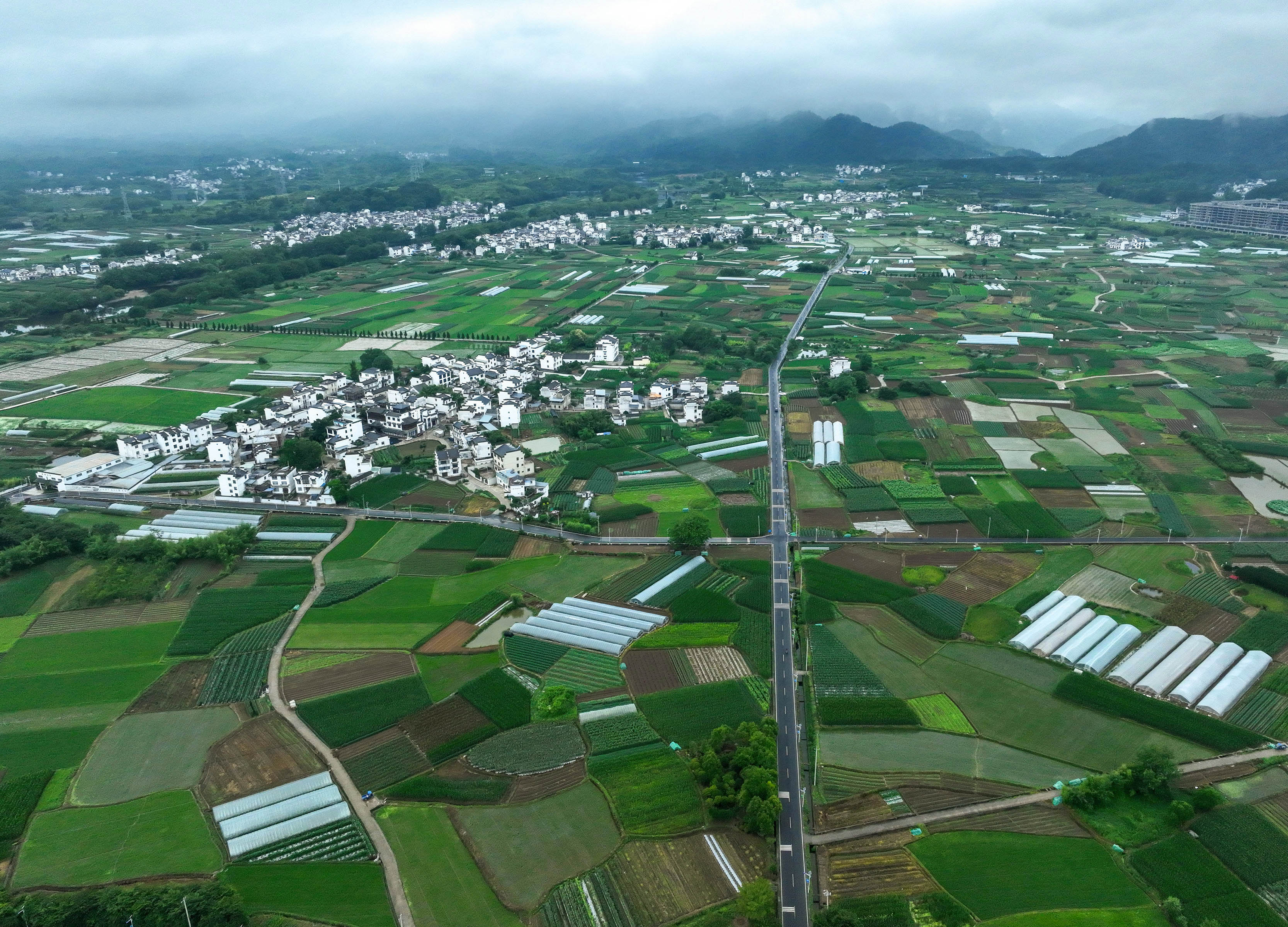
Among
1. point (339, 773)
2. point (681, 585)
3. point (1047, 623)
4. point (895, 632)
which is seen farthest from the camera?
point (681, 585)

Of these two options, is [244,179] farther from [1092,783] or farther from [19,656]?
[1092,783]

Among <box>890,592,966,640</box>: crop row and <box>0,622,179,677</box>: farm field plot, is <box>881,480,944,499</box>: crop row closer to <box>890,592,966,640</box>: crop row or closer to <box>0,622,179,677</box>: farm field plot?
<box>890,592,966,640</box>: crop row

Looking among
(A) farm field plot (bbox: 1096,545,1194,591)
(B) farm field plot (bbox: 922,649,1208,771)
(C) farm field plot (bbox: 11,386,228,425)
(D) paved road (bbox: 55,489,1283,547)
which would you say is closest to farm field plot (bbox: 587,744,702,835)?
(B) farm field plot (bbox: 922,649,1208,771)

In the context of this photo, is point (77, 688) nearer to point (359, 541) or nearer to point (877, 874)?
point (359, 541)

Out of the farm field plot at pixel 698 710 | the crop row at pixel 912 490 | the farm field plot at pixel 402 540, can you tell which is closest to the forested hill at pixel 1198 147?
the crop row at pixel 912 490

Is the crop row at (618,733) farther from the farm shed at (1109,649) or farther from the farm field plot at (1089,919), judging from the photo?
the farm shed at (1109,649)

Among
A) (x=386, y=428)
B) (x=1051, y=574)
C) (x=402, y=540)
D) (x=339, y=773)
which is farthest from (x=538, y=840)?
(x=386, y=428)
